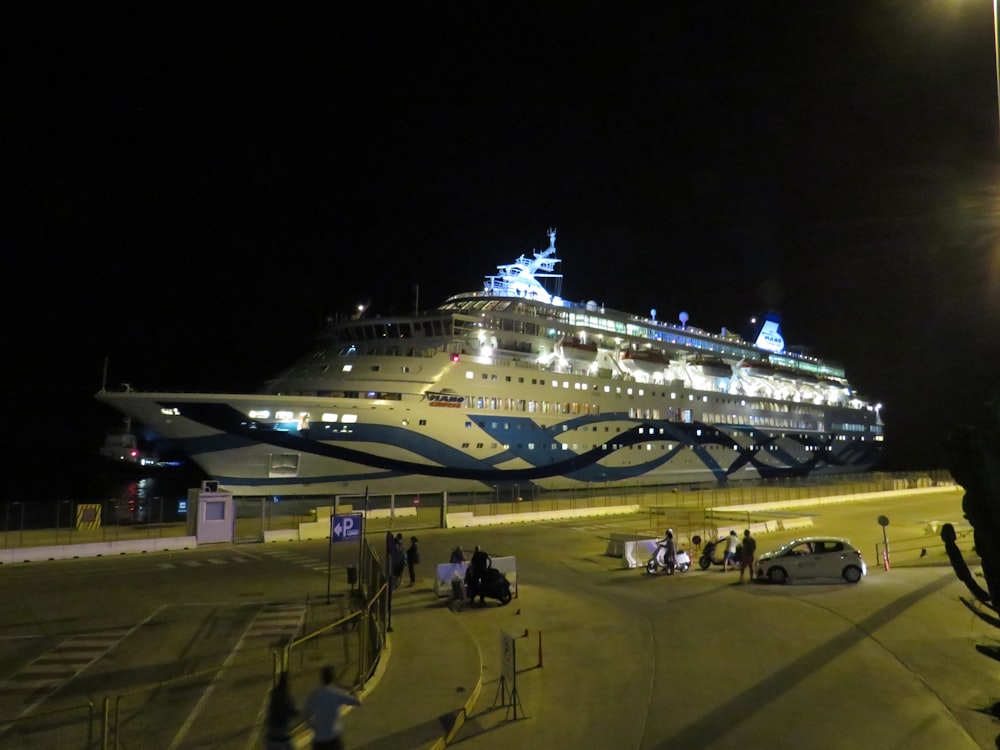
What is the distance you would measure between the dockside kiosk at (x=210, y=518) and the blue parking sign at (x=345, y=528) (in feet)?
27.3

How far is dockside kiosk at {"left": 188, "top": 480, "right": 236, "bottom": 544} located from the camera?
1798cm

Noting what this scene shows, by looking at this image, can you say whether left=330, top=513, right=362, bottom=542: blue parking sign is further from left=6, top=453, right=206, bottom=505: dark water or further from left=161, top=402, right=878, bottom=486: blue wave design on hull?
→ left=6, top=453, right=206, bottom=505: dark water

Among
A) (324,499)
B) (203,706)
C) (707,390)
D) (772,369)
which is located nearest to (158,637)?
(203,706)

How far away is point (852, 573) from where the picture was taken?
13016mm

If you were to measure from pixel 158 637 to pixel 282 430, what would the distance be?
2019 cm

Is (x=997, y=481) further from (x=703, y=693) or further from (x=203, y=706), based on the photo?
A: (x=203, y=706)

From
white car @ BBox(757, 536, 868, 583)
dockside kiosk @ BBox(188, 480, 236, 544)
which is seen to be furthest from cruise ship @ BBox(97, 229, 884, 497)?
white car @ BBox(757, 536, 868, 583)

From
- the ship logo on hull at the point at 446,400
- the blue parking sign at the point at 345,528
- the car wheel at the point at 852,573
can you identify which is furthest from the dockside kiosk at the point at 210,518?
the car wheel at the point at 852,573

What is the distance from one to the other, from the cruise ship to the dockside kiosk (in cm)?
1027

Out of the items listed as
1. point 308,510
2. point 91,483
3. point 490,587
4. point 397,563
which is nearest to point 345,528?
point 397,563

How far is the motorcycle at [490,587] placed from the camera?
10914mm

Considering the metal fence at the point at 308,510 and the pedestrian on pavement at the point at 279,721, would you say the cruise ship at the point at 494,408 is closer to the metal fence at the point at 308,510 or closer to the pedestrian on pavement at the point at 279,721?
the metal fence at the point at 308,510

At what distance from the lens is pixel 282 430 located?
28594 mm

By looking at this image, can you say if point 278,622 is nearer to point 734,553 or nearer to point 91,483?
point 734,553
